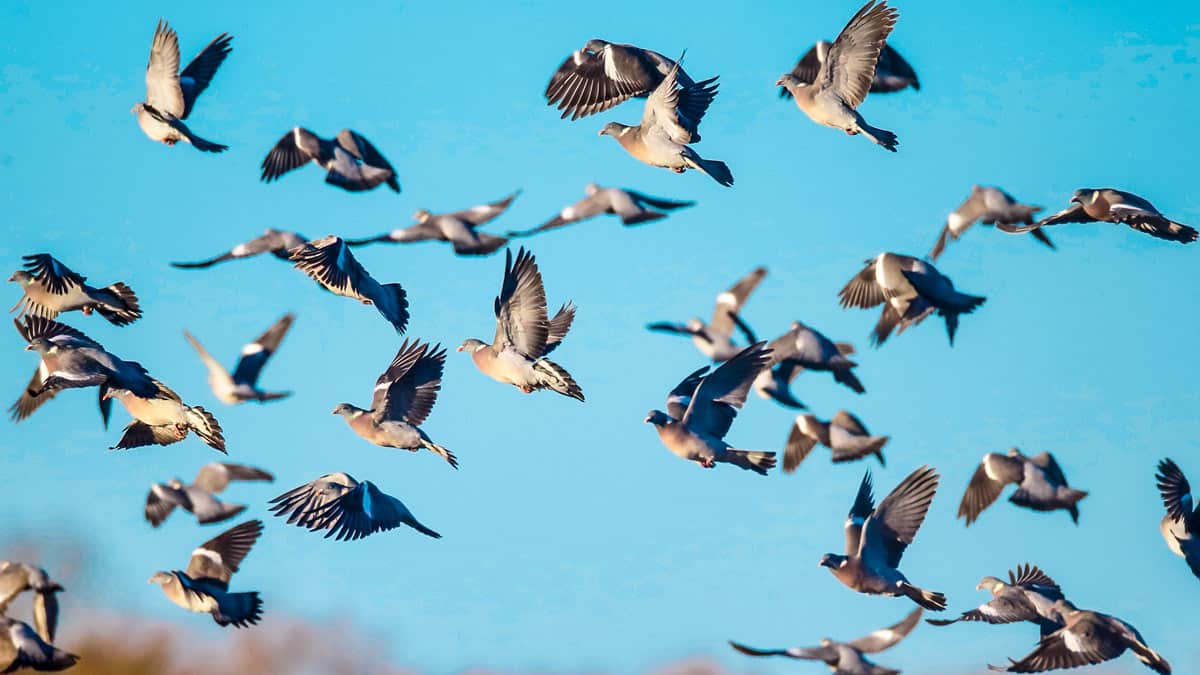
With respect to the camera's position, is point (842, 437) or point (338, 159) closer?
point (842, 437)

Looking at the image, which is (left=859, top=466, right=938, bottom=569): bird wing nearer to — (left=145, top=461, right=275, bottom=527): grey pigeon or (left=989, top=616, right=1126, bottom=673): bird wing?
(left=989, top=616, right=1126, bottom=673): bird wing

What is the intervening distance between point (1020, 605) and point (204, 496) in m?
9.67

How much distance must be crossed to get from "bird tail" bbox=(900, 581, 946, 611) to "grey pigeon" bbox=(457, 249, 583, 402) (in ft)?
14.8

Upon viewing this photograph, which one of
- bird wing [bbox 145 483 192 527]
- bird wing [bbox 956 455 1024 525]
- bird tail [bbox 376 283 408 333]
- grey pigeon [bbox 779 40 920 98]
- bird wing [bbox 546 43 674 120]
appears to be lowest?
bird wing [bbox 145 483 192 527]

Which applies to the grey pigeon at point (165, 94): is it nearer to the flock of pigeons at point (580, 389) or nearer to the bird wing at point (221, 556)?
the flock of pigeons at point (580, 389)

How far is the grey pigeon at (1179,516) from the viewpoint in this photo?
70.4ft

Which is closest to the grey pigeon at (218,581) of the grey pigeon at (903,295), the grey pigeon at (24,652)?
the grey pigeon at (24,652)

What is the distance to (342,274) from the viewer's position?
22078mm

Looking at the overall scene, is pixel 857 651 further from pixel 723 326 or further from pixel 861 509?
pixel 723 326

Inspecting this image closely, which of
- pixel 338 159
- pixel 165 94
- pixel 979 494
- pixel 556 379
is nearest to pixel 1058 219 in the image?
pixel 979 494

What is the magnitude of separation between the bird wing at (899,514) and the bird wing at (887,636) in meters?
1.01

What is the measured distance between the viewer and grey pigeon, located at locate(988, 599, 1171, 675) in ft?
67.4

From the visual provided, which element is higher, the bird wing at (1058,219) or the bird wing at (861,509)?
the bird wing at (1058,219)

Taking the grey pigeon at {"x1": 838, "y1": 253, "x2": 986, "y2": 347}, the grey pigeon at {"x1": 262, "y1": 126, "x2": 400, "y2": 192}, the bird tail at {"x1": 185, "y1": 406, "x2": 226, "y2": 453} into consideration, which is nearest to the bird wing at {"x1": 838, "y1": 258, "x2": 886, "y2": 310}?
the grey pigeon at {"x1": 838, "y1": 253, "x2": 986, "y2": 347}
